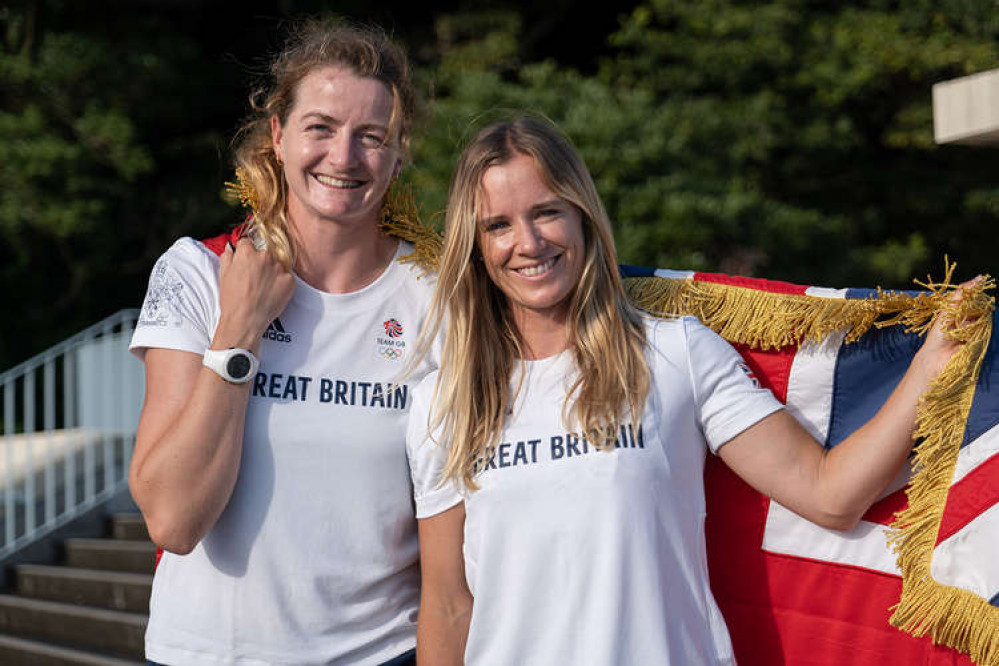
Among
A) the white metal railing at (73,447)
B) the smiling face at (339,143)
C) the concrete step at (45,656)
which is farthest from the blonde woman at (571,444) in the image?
the white metal railing at (73,447)

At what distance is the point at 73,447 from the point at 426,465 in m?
7.29

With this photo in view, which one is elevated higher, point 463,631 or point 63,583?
point 463,631

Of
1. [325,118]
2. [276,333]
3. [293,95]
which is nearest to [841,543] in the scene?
[276,333]

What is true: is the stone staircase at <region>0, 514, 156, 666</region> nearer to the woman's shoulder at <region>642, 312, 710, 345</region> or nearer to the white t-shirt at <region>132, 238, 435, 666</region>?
the white t-shirt at <region>132, 238, 435, 666</region>

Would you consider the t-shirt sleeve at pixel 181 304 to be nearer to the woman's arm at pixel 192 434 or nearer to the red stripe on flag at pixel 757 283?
the woman's arm at pixel 192 434

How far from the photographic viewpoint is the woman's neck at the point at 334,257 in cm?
252

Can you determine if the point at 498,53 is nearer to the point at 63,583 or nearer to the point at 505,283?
the point at 63,583

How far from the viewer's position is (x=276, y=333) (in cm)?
242

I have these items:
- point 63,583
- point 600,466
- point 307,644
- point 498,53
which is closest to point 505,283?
point 600,466

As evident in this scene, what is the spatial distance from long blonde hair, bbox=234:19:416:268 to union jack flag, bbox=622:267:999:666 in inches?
34.4

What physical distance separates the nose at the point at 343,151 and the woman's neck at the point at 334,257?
0.52 feet

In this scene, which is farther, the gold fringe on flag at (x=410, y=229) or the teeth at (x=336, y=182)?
the gold fringe on flag at (x=410, y=229)

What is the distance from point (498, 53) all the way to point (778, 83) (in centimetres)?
319

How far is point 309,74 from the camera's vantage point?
250 centimetres
